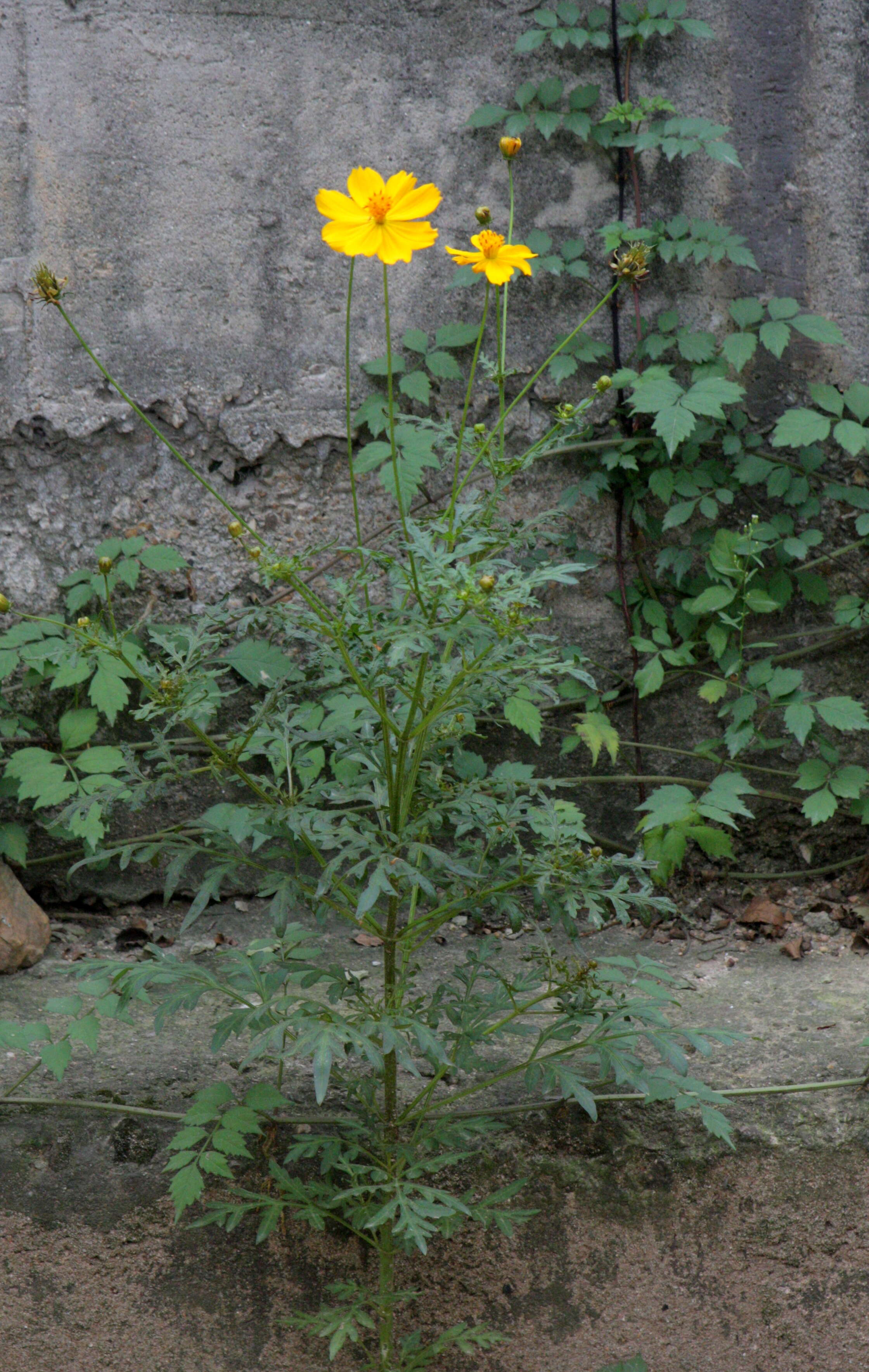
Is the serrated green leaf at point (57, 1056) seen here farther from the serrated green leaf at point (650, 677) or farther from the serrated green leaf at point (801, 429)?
the serrated green leaf at point (801, 429)

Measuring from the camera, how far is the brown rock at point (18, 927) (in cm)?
234

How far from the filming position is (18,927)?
2373mm

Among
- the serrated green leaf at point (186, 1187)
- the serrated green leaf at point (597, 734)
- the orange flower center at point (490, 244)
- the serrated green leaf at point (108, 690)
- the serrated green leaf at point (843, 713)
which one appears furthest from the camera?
the serrated green leaf at point (597, 734)

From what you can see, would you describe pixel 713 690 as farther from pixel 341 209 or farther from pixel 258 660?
pixel 341 209

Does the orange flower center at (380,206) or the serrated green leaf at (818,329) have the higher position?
the orange flower center at (380,206)

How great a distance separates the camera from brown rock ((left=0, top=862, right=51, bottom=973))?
234 centimetres

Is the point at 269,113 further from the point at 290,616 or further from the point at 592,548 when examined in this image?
the point at 290,616

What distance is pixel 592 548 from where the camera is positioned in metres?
2.66

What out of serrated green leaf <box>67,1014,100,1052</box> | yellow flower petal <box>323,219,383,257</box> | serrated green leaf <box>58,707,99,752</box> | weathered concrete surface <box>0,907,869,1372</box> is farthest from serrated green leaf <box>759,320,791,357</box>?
serrated green leaf <box>67,1014,100,1052</box>

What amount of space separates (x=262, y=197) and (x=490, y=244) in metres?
1.29

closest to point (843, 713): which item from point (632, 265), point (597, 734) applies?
point (597, 734)

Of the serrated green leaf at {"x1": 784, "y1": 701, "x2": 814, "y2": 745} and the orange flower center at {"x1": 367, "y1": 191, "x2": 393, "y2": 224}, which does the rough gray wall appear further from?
the orange flower center at {"x1": 367, "y1": 191, "x2": 393, "y2": 224}

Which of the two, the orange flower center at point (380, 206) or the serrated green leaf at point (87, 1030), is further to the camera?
the serrated green leaf at point (87, 1030)

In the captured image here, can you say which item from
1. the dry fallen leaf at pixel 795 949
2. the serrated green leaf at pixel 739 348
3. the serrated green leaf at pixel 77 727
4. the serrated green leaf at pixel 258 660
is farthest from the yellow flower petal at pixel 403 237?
the dry fallen leaf at pixel 795 949
